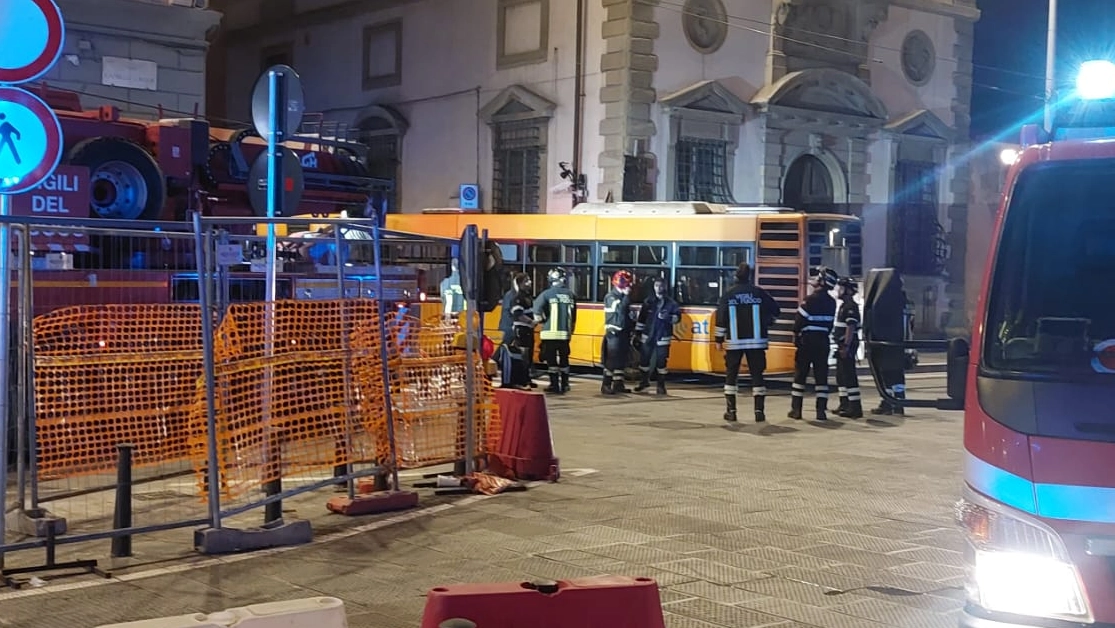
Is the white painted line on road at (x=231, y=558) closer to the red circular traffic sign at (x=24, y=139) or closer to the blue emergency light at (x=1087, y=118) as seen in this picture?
the red circular traffic sign at (x=24, y=139)

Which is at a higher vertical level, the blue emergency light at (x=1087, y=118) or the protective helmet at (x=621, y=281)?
the blue emergency light at (x=1087, y=118)

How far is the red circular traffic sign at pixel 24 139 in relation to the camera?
7156mm

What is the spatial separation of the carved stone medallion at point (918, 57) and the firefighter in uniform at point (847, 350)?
1897 cm

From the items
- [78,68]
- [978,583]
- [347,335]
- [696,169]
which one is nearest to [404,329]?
[347,335]

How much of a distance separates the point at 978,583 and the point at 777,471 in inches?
284

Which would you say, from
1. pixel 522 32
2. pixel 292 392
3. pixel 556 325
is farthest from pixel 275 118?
pixel 522 32

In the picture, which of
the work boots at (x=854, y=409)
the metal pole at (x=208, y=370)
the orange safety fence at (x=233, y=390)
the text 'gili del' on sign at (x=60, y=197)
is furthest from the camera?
the work boots at (x=854, y=409)

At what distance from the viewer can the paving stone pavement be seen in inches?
272

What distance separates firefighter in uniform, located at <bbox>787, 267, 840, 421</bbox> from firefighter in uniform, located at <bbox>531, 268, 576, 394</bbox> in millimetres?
4230

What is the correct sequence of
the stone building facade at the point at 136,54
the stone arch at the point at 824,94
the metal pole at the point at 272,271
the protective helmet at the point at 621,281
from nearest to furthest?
the metal pole at the point at 272,271
the protective helmet at the point at 621,281
the stone building facade at the point at 136,54
the stone arch at the point at 824,94

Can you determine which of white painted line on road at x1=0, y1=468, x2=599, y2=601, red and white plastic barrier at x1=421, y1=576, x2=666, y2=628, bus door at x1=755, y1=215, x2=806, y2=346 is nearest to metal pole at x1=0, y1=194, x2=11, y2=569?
white painted line on road at x1=0, y1=468, x2=599, y2=601

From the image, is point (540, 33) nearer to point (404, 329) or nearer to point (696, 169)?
point (696, 169)

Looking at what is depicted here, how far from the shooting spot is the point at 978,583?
177 inches

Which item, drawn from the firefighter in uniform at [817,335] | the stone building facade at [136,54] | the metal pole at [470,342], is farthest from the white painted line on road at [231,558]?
the stone building facade at [136,54]
